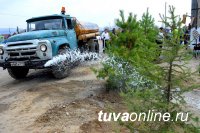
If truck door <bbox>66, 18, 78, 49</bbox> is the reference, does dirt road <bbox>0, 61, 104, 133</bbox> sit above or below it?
below

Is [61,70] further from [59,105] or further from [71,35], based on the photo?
[59,105]

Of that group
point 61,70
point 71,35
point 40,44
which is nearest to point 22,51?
point 40,44

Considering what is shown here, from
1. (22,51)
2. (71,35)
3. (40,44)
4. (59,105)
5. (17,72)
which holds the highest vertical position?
(71,35)

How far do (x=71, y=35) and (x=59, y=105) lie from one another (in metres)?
4.79

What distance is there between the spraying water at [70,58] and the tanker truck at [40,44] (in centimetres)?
15

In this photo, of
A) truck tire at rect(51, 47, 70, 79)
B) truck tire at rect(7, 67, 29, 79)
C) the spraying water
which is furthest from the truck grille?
truck tire at rect(7, 67, 29, 79)

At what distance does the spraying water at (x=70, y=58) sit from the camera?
30.4 feet

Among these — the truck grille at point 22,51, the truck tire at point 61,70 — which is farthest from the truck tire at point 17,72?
the truck tire at point 61,70

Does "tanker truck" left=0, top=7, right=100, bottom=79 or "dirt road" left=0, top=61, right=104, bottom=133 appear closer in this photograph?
"dirt road" left=0, top=61, right=104, bottom=133

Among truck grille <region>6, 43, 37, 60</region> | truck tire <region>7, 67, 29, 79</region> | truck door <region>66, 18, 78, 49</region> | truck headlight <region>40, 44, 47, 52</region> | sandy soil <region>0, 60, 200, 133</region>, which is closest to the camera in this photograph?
sandy soil <region>0, 60, 200, 133</region>

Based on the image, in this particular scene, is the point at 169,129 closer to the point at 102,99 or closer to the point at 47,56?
the point at 102,99

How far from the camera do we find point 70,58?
1011 centimetres

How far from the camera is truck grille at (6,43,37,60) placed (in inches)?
371

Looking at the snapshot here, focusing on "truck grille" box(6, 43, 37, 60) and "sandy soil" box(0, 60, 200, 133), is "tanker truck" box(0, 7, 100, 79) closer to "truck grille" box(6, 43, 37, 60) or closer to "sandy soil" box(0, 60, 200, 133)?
"truck grille" box(6, 43, 37, 60)
